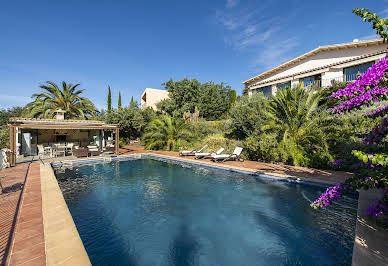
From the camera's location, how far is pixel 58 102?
76.7 feet

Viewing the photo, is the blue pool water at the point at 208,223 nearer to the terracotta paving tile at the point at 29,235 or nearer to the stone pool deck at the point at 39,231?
the stone pool deck at the point at 39,231

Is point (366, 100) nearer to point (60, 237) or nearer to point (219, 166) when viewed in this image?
point (60, 237)

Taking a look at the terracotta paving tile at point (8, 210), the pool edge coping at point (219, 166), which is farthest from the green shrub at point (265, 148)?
the terracotta paving tile at point (8, 210)

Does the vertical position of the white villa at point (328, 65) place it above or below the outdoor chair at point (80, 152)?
above

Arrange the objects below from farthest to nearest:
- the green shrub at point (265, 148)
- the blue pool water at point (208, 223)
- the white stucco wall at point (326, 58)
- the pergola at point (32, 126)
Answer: the white stucco wall at point (326, 58), the pergola at point (32, 126), the green shrub at point (265, 148), the blue pool water at point (208, 223)

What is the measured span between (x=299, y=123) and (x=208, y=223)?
8.15 m

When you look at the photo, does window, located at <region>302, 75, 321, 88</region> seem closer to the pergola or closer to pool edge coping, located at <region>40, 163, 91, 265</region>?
the pergola

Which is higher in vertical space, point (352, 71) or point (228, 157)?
point (352, 71)

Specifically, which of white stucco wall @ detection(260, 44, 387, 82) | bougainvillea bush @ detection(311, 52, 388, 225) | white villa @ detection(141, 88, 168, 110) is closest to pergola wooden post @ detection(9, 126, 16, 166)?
bougainvillea bush @ detection(311, 52, 388, 225)

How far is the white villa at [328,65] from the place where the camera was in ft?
51.8

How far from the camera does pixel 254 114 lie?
39.9ft

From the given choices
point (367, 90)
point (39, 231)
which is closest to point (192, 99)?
point (39, 231)

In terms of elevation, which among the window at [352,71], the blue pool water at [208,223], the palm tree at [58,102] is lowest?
the blue pool water at [208,223]

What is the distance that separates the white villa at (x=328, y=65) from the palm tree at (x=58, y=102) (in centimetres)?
2358
